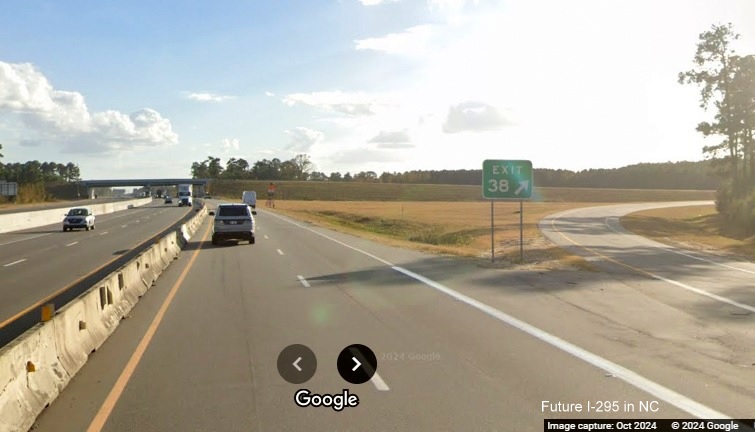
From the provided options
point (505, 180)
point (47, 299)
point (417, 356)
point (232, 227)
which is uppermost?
point (505, 180)

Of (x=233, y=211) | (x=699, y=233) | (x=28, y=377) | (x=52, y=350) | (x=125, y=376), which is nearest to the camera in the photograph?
(x=28, y=377)

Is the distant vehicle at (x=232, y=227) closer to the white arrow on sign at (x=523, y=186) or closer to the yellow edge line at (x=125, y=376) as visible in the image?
the white arrow on sign at (x=523, y=186)

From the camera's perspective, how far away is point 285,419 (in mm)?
6633

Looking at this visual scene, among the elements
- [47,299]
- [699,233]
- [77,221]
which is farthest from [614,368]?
[699,233]

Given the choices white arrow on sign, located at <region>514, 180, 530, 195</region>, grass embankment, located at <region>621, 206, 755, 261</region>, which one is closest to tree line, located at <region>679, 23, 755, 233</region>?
grass embankment, located at <region>621, 206, 755, 261</region>

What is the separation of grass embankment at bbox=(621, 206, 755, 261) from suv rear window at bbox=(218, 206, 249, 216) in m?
23.8

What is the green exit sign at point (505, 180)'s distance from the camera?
2439cm

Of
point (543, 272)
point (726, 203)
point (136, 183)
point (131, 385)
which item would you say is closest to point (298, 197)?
point (136, 183)

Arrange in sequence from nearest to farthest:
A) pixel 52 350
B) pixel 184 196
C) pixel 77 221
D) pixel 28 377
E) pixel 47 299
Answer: pixel 28 377, pixel 52 350, pixel 47 299, pixel 77 221, pixel 184 196

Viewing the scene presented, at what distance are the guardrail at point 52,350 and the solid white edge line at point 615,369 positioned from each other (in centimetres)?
622

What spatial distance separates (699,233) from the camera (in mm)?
56500

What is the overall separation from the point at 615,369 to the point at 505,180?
1628 cm

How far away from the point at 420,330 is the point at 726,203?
66.4m

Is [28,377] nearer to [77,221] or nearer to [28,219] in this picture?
[77,221]
